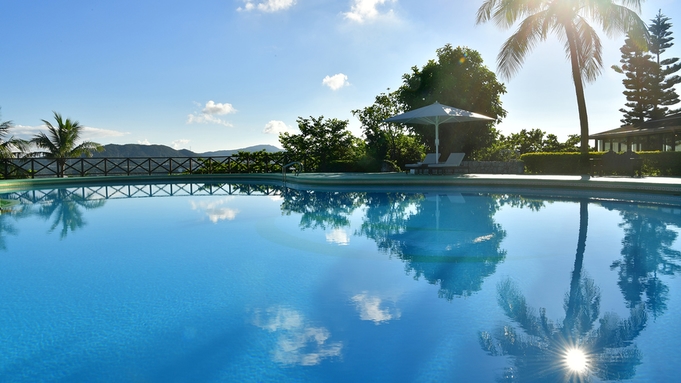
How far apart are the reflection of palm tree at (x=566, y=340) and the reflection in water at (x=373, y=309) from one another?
0.63 meters

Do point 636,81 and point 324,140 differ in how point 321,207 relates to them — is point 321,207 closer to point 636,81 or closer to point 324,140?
point 324,140

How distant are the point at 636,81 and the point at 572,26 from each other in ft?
71.0

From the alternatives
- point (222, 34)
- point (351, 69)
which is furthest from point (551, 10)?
point (222, 34)

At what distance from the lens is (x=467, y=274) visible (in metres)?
3.96

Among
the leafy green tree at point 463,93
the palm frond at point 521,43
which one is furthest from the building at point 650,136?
the palm frond at point 521,43

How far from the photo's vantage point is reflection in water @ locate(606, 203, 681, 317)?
3.25m

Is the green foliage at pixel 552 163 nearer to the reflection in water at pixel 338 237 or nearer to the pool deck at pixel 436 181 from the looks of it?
the pool deck at pixel 436 181

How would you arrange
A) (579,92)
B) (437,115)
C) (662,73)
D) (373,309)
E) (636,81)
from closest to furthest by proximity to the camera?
1. (373,309)
2. (437,115)
3. (579,92)
4. (662,73)
5. (636,81)

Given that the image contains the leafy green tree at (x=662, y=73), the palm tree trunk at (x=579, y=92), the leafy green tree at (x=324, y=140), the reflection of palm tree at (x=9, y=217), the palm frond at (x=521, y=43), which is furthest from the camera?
the leafy green tree at (x=662, y=73)

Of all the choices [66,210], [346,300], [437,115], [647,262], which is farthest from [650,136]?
[66,210]

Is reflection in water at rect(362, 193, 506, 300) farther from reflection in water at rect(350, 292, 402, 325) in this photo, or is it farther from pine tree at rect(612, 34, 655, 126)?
pine tree at rect(612, 34, 655, 126)

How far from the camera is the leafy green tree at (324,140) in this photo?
64.0 feet

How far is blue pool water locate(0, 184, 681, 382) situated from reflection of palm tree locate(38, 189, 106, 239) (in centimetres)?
25

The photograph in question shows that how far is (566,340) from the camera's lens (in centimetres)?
253
